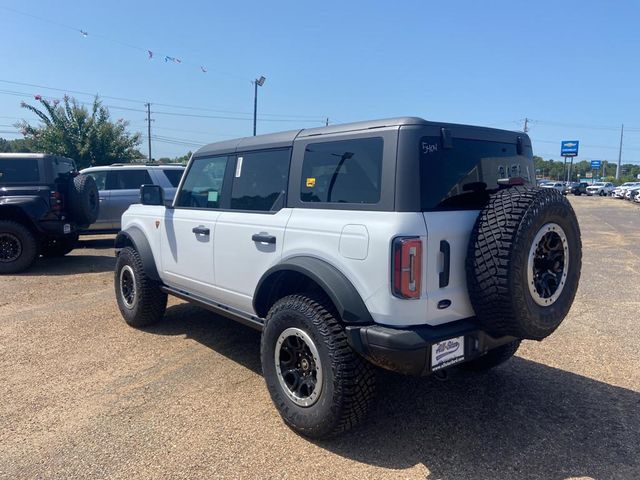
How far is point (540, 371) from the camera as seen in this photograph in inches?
164

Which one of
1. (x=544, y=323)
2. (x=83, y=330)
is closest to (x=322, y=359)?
(x=544, y=323)

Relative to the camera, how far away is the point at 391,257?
8.58 feet

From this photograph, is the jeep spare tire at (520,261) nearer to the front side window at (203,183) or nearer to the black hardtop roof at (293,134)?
the black hardtop roof at (293,134)

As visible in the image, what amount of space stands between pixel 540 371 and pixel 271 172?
9.30ft

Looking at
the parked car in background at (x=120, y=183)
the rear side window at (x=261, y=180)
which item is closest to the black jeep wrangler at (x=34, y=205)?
the parked car in background at (x=120, y=183)

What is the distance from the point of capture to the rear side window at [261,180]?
11.7 feet

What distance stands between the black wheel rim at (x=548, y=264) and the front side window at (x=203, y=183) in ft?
8.29

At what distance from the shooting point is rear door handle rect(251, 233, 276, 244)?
11.1 ft

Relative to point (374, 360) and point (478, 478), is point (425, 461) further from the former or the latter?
point (374, 360)

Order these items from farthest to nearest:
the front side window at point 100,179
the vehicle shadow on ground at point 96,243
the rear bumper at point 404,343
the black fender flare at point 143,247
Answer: the vehicle shadow on ground at point 96,243, the front side window at point 100,179, the black fender flare at point 143,247, the rear bumper at point 404,343

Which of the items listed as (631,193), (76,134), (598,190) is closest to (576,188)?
(598,190)

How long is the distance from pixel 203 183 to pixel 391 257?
7.85 ft

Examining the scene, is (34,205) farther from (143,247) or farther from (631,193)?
(631,193)

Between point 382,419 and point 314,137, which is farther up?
point 314,137
